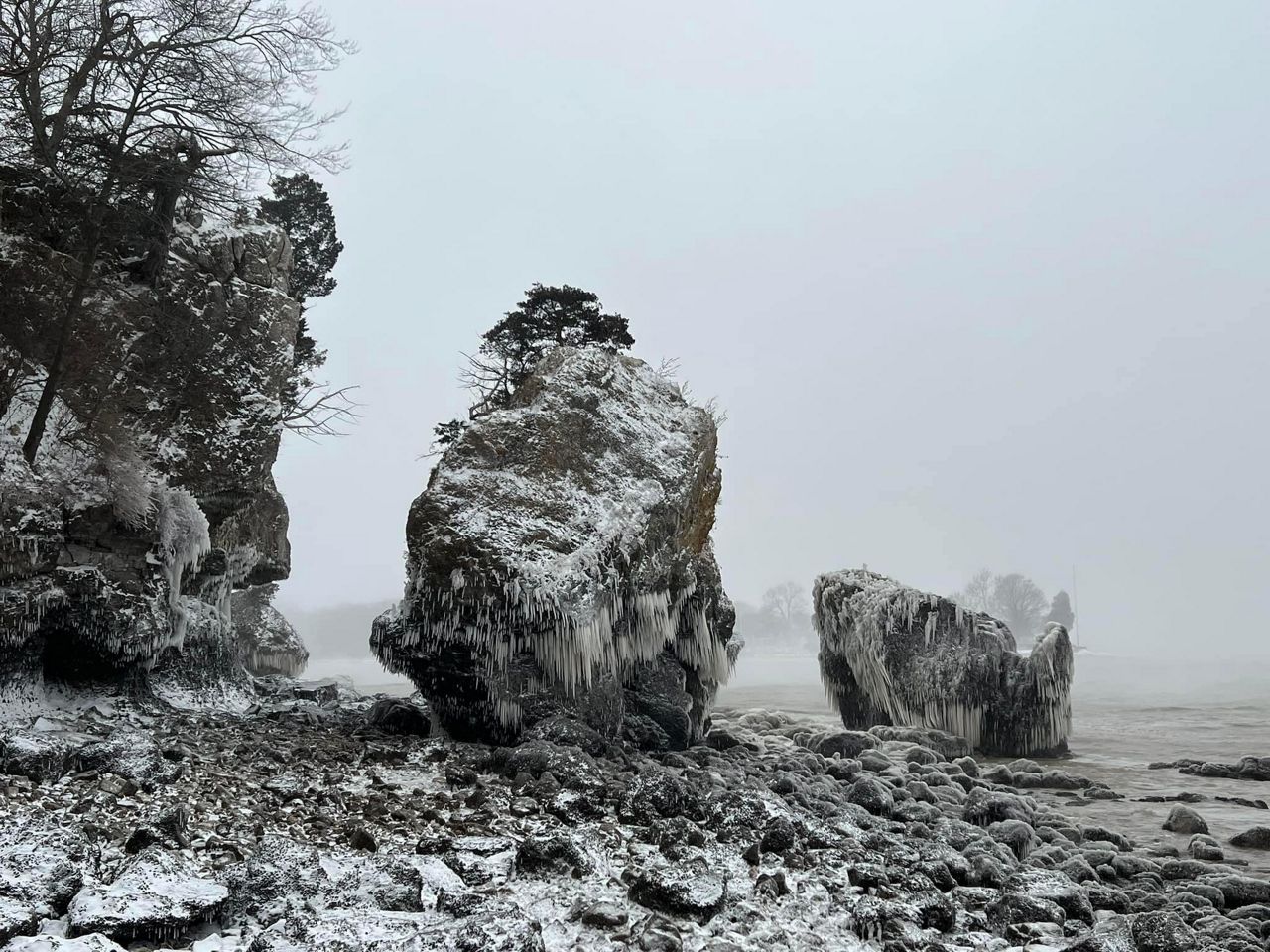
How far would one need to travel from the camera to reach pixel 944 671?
17.2m

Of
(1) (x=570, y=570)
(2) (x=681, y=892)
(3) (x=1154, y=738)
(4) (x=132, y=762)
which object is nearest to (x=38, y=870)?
(4) (x=132, y=762)

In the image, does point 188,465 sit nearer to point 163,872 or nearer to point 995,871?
point 163,872

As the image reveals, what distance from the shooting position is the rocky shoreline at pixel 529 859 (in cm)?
503

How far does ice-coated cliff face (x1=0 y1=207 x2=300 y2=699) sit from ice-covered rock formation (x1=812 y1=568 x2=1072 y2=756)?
488 inches

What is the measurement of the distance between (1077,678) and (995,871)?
4888 centimetres

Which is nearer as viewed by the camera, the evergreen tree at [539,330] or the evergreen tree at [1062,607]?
the evergreen tree at [539,330]

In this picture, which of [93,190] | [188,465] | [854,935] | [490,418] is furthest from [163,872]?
[93,190]

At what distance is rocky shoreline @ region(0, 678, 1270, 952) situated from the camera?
503cm

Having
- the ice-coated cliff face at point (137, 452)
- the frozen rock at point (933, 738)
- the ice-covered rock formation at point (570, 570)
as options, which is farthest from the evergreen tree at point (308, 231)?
the frozen rock at point (933, 738)

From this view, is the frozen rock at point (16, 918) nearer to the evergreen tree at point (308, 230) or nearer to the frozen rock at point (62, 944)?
the frozen rock at point (62, 944)

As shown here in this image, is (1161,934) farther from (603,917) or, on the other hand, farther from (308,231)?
(308,231)

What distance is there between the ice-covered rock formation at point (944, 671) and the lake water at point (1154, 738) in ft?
3.62

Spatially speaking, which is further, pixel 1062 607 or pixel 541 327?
pixel 1062 607

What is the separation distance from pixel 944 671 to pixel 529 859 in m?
13.2
